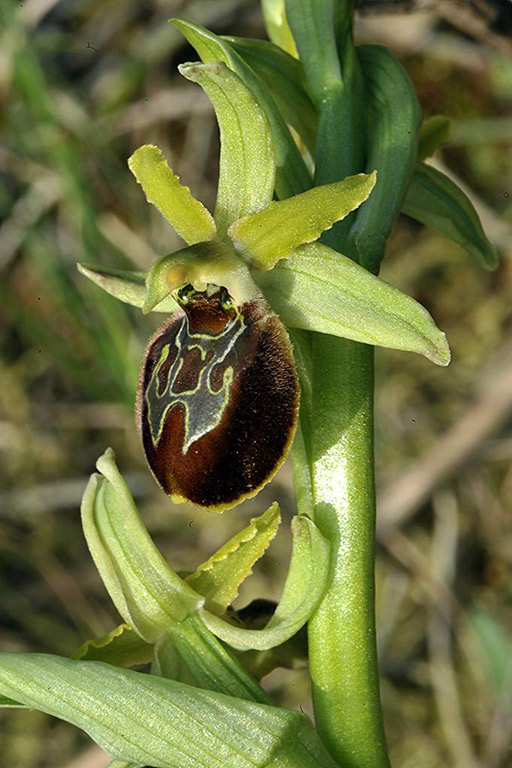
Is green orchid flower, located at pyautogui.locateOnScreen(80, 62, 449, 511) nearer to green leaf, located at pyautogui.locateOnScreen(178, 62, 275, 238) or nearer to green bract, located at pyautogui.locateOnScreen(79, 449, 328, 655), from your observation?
green leaf, located at pyautogui.locateOnScreen(178, 62, 275, 238)

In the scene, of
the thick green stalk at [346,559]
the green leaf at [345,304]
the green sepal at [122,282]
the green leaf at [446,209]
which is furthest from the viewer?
the green leaf at [446,209]

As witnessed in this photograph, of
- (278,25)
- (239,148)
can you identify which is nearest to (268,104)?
(239,148)

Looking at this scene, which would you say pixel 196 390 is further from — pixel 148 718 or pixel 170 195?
pixel 148 718

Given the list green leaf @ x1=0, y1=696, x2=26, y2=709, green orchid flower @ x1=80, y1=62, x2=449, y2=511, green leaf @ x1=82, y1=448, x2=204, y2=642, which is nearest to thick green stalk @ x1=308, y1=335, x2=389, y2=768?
green orchid flower @ x1=80, y1=62, x2=449, y2=511

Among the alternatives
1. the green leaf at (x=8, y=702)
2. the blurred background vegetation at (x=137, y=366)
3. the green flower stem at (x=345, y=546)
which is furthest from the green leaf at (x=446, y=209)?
the blurred background vegetation at (x=137, y=366)

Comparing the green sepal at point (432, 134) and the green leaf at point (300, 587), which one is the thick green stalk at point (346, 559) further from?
the green sepal at point (432, 134)
